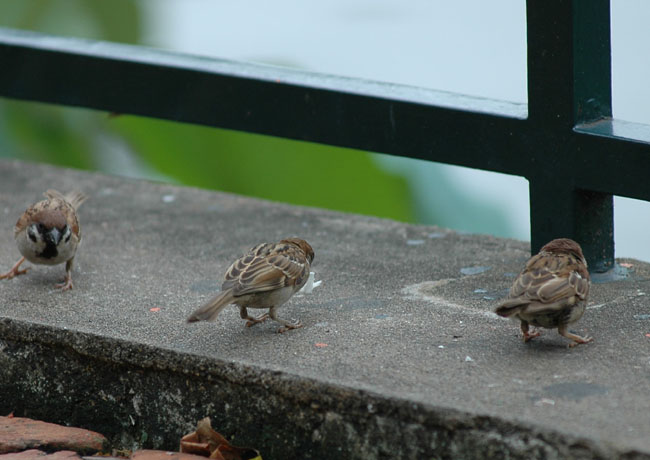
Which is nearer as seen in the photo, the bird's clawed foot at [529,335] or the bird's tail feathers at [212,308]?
the bird's tail feathers at [212,308]

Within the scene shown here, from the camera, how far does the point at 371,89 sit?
5156 millimetres

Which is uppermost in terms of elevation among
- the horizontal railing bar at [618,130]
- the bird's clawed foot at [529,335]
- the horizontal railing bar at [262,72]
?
the horizontal railing bar at [262,72]

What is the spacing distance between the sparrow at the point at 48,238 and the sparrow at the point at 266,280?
3.37ft

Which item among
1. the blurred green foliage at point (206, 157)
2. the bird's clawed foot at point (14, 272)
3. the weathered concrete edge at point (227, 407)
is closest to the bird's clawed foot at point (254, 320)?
the weathered concrete edge at point (227, 407)

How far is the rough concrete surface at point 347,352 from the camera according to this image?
3.30 metres

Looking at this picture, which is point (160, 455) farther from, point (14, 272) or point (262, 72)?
point (262, 72)

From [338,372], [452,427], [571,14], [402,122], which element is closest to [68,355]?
[338,372]

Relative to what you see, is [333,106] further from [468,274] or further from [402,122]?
[468,274]

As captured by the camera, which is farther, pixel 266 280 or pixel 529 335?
pixel 266 280

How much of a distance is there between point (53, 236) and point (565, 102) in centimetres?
254

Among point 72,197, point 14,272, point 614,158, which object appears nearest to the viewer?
point 614,158

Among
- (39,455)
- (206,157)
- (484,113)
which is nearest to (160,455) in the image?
(39,455)

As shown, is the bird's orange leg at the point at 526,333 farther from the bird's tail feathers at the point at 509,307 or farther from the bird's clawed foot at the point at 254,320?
the bird's clawed foot at the point at 254,320

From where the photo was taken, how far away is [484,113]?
15.4ft
